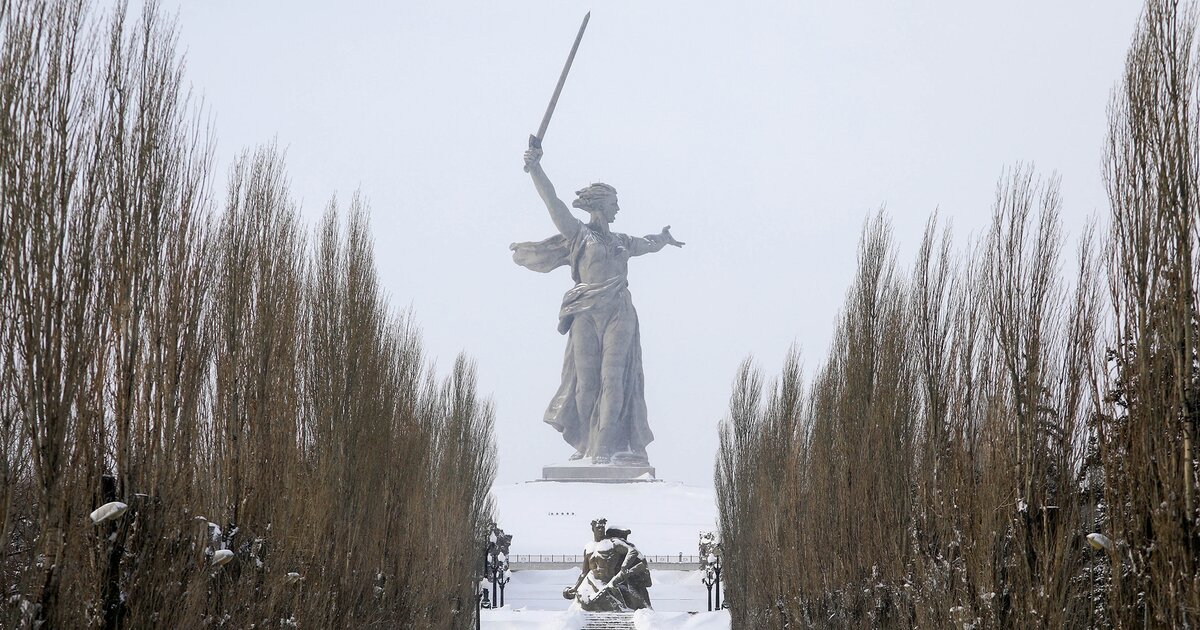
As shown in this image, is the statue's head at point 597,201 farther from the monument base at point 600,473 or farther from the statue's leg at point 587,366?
the monument base at point 600,473

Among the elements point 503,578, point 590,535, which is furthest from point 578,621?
point 590,535

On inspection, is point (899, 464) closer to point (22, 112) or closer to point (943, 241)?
point (943, 241)

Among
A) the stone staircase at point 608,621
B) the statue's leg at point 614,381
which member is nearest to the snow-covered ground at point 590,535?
the stone staircase at point 608,621

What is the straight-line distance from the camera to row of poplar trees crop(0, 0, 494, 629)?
7.02m

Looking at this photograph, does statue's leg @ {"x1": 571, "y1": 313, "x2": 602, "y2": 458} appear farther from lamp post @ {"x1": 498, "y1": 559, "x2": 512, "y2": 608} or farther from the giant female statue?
lamp post @ {"x1": 498, "y1": 559, "x2": 512, "y2": 608}

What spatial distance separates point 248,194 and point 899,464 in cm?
640

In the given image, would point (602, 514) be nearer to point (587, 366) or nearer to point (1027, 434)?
point (587, 366)

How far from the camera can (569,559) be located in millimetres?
35562

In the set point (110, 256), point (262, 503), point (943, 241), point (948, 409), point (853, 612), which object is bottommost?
point (853, 612)

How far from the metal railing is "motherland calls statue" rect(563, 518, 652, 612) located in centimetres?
785

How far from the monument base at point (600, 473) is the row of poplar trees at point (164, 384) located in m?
33.3

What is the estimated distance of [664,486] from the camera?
48.1 metres

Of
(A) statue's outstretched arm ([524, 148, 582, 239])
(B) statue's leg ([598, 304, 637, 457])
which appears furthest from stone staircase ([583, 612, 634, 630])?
A: (B) statue's leg ([598, 304, 637, 457])

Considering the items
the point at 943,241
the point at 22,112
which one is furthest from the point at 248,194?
the point at 943,241
